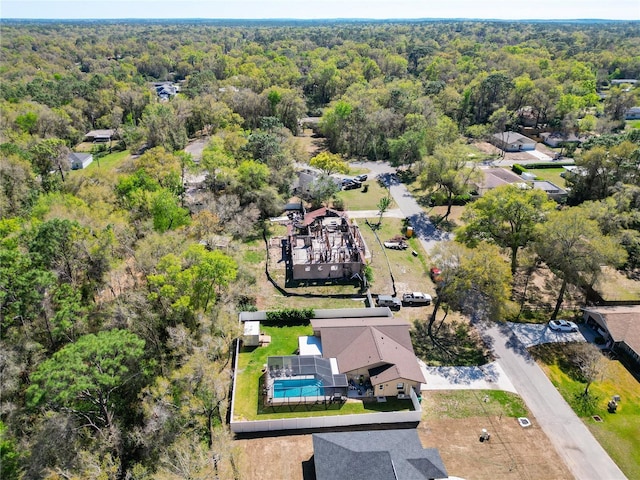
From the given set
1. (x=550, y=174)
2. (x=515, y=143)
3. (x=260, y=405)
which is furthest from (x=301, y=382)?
(x=515, y=143)

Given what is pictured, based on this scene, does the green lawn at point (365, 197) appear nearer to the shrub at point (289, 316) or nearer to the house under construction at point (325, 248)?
the house under construction at point (325, 248)

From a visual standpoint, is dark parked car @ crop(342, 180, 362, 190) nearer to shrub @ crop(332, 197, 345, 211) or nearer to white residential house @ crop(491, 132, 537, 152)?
shrub @ crop(332, 197, 345, 211)

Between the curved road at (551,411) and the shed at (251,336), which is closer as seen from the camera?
the curved road at (551,411)

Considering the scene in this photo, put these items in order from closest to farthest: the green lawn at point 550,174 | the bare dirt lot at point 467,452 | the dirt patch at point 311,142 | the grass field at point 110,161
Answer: the bare dirt lot at point 467,452
the green lawn at point 550,174
the grass field at point 110,161
the dirt patch at point 311,142

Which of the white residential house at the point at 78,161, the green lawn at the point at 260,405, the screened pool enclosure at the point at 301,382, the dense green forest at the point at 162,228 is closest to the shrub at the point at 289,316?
the dense green forest at the point at 162,228

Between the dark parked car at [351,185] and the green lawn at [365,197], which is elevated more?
the dark parked car at [351,185]

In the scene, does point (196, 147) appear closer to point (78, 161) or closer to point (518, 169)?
point (78, 161)
